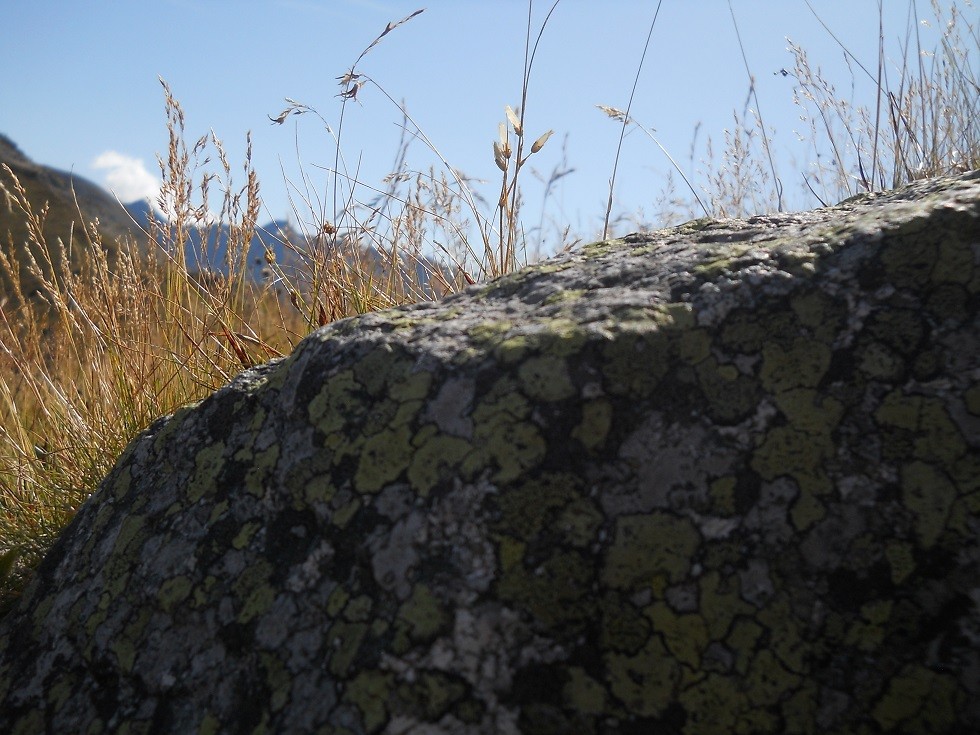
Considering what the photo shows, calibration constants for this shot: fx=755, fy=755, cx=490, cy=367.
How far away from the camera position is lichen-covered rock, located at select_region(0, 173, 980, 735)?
3.37 ft

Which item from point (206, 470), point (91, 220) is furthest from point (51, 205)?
point (206, 470)

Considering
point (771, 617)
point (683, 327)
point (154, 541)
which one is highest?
point (683, 327)

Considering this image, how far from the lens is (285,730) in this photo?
3.63 feet

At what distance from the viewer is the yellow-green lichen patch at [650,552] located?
1.09 metres

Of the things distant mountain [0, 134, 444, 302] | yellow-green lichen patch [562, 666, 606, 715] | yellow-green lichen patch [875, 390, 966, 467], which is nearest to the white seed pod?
Result: distant mountain [0, 134, 444, 302]

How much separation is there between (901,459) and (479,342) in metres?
0.69

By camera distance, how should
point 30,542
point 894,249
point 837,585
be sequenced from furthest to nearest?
1. point 30,542
2. point 894,249
3. point 837,585

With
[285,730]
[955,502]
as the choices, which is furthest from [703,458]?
[285,730]

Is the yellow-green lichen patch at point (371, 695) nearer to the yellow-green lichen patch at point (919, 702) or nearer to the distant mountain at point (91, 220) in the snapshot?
the yellow-green lichen patch at point (919, 702)

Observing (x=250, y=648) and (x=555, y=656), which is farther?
(x=250, y=648)

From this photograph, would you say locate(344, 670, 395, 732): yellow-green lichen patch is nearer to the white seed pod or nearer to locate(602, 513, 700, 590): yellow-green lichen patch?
locate(602, 513, 700, 590): yellow-green lichen patch

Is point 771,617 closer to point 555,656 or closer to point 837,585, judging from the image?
point 837,585

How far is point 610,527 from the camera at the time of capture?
3.68ft

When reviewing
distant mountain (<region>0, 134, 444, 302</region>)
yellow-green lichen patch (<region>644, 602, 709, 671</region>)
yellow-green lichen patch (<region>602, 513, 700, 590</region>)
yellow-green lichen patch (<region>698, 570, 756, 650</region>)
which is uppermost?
distant mountain (<region>0, 134, 444, 302</region>)
